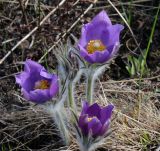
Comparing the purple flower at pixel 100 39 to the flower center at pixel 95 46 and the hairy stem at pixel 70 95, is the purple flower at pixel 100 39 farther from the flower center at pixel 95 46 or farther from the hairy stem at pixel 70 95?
the hairy stem at pixel 70 95

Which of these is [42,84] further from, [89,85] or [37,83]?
[89,85]

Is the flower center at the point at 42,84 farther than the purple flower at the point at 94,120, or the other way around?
the flower center at the point at 42,84

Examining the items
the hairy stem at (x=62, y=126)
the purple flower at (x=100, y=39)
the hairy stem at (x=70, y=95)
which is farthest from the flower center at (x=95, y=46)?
the hairy stem at (x=62, y=126)

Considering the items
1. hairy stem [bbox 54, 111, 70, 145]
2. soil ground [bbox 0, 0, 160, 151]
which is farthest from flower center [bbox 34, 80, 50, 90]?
soil ground [bbox 0, 0, 160, 151]

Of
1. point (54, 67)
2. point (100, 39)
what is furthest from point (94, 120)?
point (54, 67)

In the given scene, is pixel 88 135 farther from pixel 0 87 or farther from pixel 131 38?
pixel 131 38
